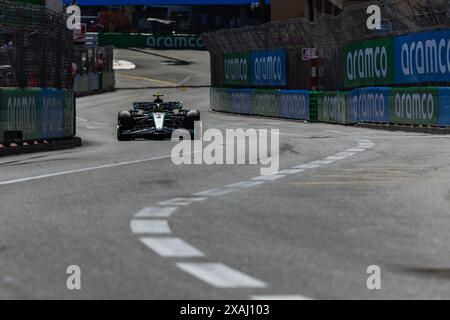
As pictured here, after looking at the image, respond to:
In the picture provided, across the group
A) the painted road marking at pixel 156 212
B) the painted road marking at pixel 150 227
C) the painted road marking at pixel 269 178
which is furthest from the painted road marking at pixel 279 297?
the painted road marking at pixel 269 178

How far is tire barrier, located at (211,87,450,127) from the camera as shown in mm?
28594

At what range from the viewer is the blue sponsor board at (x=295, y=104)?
40.7 metres

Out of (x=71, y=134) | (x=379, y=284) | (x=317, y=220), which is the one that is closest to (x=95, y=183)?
(x=317, y=220)

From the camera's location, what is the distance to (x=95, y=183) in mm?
14055

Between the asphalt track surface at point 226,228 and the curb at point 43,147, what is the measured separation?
3786 millimetres

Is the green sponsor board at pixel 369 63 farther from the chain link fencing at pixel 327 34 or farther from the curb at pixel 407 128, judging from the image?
the curb at pixel 407 128

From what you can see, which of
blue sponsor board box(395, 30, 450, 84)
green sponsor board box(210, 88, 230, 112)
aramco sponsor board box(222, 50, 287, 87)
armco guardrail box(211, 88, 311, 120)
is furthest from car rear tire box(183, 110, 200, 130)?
green sponsor board box(210, 88, 230, 112)

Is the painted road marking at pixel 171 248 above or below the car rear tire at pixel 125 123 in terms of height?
above

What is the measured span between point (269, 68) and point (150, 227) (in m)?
38.0

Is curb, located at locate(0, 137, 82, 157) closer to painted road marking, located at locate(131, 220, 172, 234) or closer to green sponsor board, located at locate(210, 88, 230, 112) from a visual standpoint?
painted road marking, located at locate(131, 220, 172, 234)

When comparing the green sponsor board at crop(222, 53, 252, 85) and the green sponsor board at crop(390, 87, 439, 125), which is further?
the green sponsor board at crop(222, 53, 252, 85)

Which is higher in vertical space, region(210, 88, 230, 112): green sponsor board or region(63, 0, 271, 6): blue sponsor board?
region(63, 0, 271, 6): blue sponsor board

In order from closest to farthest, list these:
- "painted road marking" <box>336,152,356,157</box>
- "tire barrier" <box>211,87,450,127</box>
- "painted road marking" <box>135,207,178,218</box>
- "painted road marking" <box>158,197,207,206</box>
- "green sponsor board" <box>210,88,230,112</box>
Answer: "painted road marking" <box>135,207,178,218</box> → "painted road marking" <box>158,197,207,206</box> → "painted road marking" <box>336,152,356,157</box> → "tire barrier" <box>211,87,450,127</box> → "green sponsor board" <box>210,88,230,112</box>
